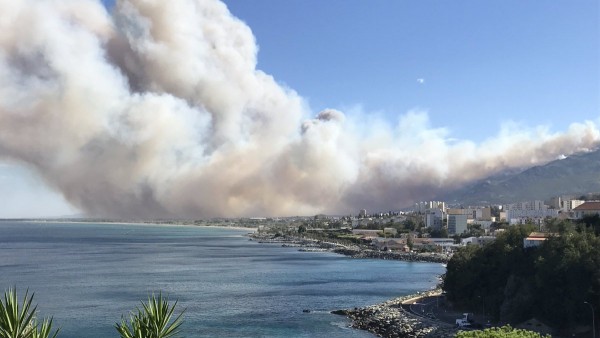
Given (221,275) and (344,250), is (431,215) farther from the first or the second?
(221,275)

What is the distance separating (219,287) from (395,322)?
19833mm

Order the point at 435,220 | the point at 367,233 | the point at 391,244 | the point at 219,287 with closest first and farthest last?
the point at 219,287, the point at 391,244, the point at 367,233, the point at 435,220

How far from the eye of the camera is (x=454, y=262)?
38.2m

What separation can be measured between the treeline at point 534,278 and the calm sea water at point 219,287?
7.69m

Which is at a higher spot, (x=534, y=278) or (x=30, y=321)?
(x=30, y=321)

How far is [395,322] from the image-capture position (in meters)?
33.4

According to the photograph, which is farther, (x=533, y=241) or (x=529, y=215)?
(x=529, y=215)

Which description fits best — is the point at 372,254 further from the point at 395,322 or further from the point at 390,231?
the point at 395,322

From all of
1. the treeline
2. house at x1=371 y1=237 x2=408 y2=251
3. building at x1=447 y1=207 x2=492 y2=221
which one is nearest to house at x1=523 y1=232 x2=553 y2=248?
the treeline

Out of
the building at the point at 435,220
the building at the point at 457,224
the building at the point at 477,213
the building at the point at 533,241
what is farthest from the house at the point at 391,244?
the building at the point at 533,241

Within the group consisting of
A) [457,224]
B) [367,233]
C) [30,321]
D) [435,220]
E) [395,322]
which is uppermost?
[435,220]

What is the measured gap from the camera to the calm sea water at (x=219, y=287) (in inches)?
1318

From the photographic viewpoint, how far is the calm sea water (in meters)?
33.5

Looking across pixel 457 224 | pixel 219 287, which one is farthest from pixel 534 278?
pixel 457 224
